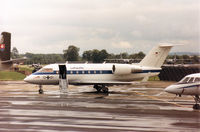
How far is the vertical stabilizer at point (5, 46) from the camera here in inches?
1428

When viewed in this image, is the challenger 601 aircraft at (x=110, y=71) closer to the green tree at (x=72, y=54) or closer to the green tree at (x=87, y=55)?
the green tree at (x=87, y=55)

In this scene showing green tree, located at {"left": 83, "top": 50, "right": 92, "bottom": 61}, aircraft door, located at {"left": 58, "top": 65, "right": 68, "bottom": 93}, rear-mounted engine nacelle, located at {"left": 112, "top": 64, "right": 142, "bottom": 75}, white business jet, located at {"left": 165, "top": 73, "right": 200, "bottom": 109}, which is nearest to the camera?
white business jet, located at {"left": 165, "top": 73, "right": 200, "bottom": 109}

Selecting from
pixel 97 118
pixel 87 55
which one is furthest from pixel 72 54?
pixel 97 118

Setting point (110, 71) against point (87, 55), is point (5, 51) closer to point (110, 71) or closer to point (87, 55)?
point (110, 71)

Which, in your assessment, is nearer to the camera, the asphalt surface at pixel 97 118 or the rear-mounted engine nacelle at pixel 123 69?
the asphalt surface at pixel 97 118

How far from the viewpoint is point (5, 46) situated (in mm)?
36875

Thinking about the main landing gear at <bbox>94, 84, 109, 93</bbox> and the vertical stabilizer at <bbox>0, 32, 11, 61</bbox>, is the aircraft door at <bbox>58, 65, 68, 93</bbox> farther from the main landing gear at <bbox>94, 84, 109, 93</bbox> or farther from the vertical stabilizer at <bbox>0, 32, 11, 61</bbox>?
the vertical stabilizer at <bbox>0, 32, 11, 61</bbox>

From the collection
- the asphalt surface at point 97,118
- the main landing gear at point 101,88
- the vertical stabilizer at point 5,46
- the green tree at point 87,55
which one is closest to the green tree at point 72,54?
the green tree at point 87,55

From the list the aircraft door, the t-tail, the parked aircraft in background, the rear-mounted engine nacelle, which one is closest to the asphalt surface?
the aircraft door

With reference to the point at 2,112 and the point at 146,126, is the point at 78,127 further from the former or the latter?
the point at 2,112

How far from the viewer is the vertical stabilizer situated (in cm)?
3628

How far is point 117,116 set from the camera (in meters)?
15.9

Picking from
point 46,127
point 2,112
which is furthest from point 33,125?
point 2,112

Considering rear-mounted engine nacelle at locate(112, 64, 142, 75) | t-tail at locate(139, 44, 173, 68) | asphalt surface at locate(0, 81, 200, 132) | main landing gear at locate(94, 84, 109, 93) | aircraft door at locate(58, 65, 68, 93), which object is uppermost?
t-tail at locate(139, 44, 173, 68)
